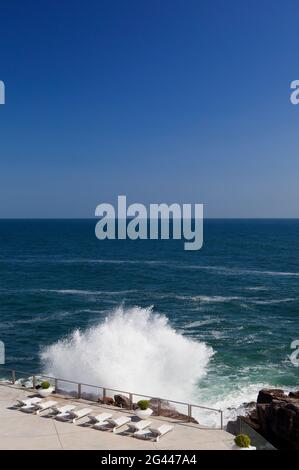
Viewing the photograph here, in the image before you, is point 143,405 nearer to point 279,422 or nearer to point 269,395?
point 279,422

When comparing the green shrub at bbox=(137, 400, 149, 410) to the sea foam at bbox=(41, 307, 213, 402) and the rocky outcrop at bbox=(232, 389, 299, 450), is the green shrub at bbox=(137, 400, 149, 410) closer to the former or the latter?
the rocky outcrop at bbox=(232, 389, 299, 450)

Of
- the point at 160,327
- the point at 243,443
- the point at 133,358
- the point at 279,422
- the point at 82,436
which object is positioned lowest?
the point at 133,358

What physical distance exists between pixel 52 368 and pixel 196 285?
1802 inches

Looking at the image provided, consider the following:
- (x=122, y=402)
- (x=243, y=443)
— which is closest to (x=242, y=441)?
(x=243, y=443)

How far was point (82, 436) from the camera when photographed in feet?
66.7

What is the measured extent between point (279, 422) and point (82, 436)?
10.8 meters

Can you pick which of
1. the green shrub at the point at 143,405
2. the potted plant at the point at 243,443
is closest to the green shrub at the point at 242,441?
the potted plant at the point at 243,443

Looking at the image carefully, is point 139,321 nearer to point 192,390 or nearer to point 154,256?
point 192,390

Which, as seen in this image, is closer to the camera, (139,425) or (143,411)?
(139,425)

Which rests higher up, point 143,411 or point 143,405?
point 143,405

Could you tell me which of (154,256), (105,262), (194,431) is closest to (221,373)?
(194,431)

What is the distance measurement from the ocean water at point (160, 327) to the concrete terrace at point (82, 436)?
38.4ft

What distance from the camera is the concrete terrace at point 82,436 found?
770 inches

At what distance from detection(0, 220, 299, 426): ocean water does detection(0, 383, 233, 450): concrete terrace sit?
11703 mm
